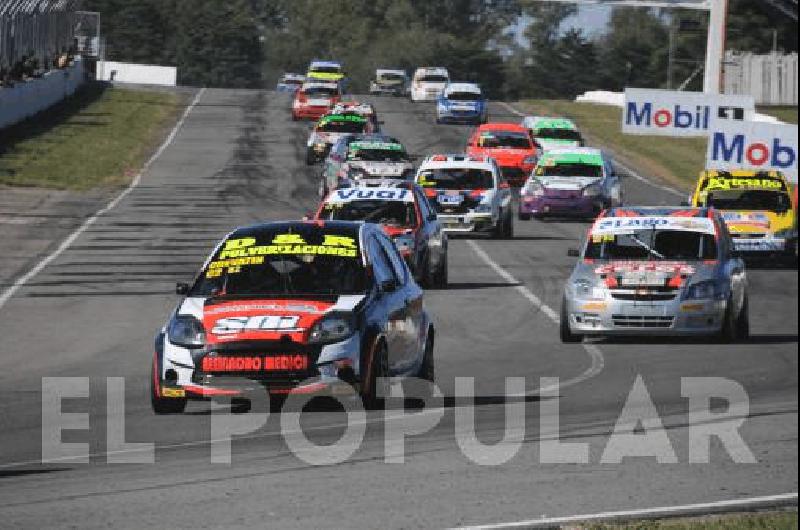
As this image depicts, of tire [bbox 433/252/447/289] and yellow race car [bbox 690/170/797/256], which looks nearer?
tire [bbox 433/252/447/289]

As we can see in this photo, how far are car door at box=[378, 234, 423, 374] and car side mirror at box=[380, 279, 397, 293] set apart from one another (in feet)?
0.15

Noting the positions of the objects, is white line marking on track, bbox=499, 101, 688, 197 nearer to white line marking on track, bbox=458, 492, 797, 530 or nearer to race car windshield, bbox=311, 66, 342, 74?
race car windshield, bbox=311, 66, 342, 74

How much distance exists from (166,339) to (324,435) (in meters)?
1.70

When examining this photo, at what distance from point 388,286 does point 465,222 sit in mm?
18912

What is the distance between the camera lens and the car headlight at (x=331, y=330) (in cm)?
1506

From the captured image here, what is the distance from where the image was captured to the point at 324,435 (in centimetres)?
1421

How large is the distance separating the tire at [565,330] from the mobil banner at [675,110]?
99.1 feet

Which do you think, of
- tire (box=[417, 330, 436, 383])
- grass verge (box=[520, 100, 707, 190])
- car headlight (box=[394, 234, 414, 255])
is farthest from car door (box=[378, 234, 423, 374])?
grass verge (box=[520, 100, 707, 190])

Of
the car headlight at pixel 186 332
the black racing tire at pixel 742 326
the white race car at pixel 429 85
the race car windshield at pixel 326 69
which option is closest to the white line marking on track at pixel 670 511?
the car headlight at pixel 186 332

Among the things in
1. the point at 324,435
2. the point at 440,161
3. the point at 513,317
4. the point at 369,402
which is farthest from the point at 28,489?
the point at 440,161

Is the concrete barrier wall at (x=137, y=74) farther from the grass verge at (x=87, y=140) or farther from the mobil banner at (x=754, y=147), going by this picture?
the mobil banner at (x=754, y=147)

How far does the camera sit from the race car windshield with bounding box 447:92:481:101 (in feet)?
240

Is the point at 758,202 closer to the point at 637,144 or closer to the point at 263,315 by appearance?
the point at 263,315

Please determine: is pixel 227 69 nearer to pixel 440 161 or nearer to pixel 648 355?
pixel 440 161
